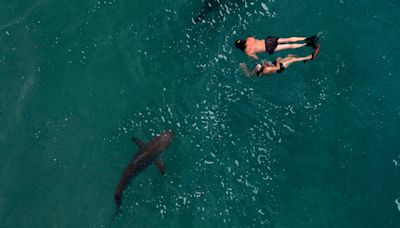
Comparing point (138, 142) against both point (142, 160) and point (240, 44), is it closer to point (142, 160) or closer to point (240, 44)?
point (142, 160)

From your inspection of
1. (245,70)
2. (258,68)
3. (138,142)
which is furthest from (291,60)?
(138,142)

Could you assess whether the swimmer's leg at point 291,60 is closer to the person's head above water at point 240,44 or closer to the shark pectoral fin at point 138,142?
the person's head above water at point 240,44

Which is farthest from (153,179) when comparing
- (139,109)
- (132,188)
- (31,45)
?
(31,45)

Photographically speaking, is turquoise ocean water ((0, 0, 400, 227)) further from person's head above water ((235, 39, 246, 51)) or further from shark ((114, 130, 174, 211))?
person's head above water ((235, 39, 246, 51))

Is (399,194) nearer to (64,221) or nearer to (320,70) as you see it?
(320,70)

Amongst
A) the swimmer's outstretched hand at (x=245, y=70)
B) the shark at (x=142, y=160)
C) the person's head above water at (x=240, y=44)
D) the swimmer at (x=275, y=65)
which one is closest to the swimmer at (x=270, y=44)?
the person's head above water at (x=240, y=44)

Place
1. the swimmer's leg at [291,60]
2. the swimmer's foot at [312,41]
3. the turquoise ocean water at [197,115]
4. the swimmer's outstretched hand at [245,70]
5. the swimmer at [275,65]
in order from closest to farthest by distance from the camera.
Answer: the swimmer's foot at [312,41] → the turquoise ocean water at [197,115] → the swimmer at [275,65] → the swimmer's leg at [291,60] → the swimmer's outstretched hand at [245,70]

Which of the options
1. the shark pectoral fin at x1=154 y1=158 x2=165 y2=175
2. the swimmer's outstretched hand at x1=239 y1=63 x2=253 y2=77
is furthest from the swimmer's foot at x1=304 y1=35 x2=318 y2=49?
the shark pectoral fin at x1=154 y1=158 x2=165 y2=175
